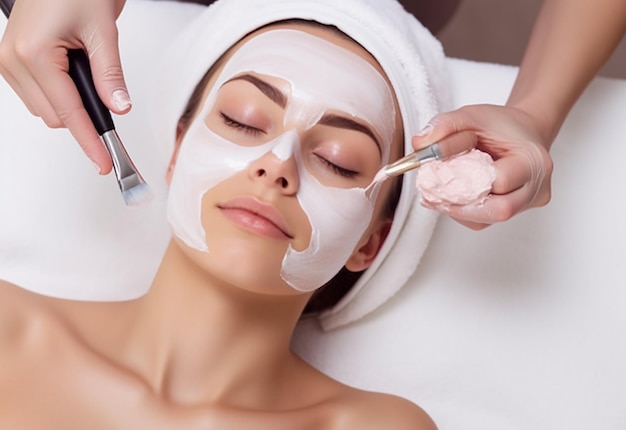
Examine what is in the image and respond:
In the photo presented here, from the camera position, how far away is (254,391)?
1.29 meters

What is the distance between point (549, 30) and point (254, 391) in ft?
2.49

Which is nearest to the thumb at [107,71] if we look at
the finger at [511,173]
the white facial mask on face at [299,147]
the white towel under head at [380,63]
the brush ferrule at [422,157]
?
the white facial mask on face at [299,147]

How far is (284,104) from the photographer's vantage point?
1.15m

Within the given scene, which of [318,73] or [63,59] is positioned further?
[318,73]

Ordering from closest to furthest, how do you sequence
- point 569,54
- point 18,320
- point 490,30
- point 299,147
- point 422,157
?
point 422,157 < point 299,147 < point 18,320 < point 569,54 < point 490,30

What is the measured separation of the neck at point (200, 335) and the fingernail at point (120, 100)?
271mm

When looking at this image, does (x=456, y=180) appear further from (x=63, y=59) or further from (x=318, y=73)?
(x=63, y=59)

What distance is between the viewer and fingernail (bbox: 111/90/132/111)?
106cm

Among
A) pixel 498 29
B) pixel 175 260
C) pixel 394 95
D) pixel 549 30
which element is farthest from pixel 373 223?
pixel 498 29

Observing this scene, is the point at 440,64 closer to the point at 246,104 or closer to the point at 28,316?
the point at 246,104

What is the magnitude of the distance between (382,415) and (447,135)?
0.45 m

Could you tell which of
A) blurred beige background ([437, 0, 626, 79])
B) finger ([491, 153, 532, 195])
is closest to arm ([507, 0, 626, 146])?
finger ([491, 153, 532, 195])

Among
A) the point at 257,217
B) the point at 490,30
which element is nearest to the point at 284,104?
the point at 257,217

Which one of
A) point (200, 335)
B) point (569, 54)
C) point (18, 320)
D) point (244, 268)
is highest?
point (569, 54)
